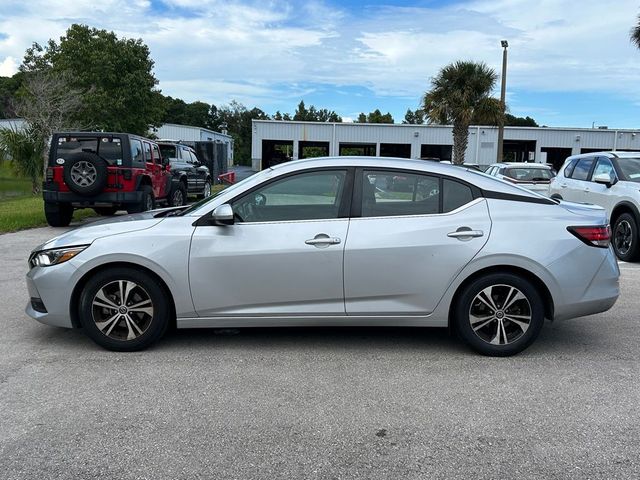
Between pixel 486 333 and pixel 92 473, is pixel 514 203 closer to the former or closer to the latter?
pixel 486 333

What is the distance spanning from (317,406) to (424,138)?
41603 millimetres

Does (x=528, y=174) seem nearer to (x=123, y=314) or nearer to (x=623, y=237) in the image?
(x=623, y=237)

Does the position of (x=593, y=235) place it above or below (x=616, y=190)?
below

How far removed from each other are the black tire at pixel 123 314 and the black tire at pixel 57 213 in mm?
8486

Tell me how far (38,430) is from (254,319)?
173 cm

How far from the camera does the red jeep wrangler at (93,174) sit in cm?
1123

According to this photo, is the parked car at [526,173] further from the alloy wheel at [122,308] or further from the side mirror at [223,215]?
the alloy wheel at [122,308]

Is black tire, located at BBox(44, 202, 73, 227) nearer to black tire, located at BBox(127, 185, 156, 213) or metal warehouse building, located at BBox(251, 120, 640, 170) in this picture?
black tire, located at BBox(127, 185, 156, 213)

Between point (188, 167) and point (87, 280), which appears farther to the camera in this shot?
point (188, 167)

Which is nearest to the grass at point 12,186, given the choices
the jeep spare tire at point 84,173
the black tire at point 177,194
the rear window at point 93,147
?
the black tire at point 177,194

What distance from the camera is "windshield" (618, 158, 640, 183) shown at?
9.55m

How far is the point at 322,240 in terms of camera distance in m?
→ 4.47

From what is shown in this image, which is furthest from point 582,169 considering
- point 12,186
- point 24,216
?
point 12,186

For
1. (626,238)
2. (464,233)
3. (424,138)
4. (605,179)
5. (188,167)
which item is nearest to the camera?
(464,233)
